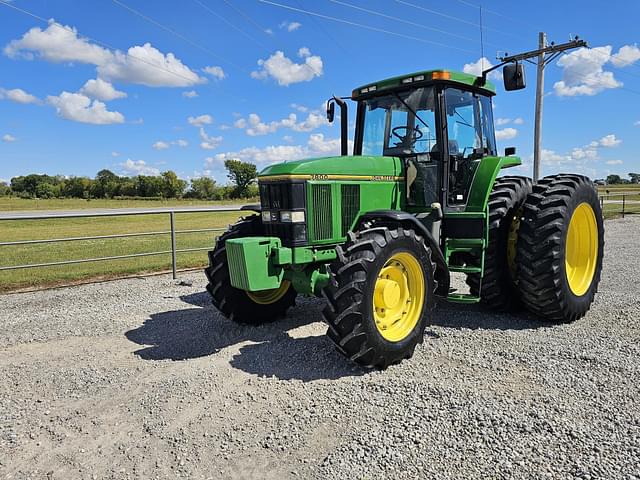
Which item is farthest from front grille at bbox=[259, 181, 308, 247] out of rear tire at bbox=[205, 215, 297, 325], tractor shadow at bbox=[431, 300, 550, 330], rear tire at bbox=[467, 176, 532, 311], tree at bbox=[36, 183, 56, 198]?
tree at bbox=[36, 183, 56, 198]

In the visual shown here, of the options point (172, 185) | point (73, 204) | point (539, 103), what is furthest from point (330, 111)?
point (172, 185)

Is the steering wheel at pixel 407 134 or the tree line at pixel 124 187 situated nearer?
the steering wheel at pixel 407 134

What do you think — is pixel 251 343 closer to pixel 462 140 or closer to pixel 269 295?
pixel 269 295

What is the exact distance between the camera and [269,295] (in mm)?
5648

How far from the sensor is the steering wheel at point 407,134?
545 centimetres

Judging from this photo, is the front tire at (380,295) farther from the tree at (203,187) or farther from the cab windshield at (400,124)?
the tree at (203,187)

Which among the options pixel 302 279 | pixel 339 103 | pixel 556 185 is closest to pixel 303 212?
pixel 302 279

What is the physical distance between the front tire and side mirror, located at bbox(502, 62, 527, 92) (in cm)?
209

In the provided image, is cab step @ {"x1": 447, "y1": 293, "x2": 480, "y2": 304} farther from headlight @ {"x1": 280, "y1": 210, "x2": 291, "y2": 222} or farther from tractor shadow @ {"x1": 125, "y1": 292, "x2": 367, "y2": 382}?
headlight @ {"x1": 280, "y1": 210, "x2": 291, "y2": 222}

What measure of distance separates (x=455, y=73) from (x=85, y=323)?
17.2 feet

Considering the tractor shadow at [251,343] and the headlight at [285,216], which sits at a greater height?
the headlight at [285,216]

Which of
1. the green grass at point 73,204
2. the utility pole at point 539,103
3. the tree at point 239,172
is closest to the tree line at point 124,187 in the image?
the tree at point 239,172

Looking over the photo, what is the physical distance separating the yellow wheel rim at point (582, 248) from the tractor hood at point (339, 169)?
2.40 metres

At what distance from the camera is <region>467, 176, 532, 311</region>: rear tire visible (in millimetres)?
5477
